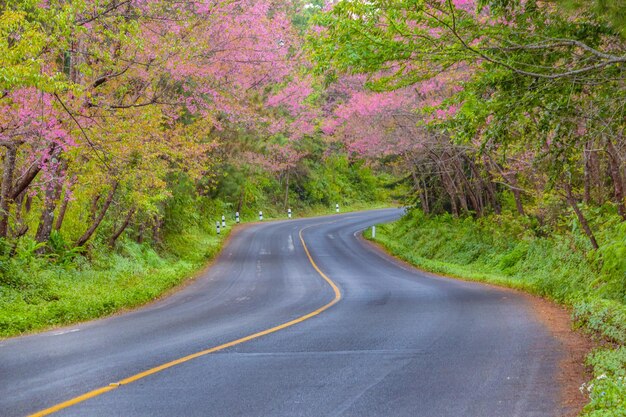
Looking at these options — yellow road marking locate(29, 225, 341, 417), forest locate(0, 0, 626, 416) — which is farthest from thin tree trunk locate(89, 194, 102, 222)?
yellow road marking locate(29, 225, 341, 417)

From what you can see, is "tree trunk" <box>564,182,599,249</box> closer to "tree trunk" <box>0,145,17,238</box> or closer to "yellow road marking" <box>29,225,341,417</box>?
"yellow road marking" <box>29,225,341,417</box>

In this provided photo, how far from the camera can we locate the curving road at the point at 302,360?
21.4ft

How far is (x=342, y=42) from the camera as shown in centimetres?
936

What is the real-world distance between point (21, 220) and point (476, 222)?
19.7 metres

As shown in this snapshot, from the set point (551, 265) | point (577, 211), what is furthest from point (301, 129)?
point (577, 211)

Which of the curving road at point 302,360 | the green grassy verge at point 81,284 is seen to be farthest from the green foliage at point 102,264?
the curving road at point 302,360

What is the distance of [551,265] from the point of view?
19.3 m

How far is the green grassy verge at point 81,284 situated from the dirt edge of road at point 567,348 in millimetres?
8952

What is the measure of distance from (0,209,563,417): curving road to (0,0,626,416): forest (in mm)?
1047

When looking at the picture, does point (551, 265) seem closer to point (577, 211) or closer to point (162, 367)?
point (577, 211)

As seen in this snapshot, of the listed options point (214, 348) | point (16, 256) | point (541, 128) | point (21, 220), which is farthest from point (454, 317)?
point (21, 220)

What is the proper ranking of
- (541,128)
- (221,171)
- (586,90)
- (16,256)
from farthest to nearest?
(221,171) → (16,256) → (586,90) → (541,128)

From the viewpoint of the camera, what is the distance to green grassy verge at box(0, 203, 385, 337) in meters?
12.4

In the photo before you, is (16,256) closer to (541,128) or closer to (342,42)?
(342,42)
